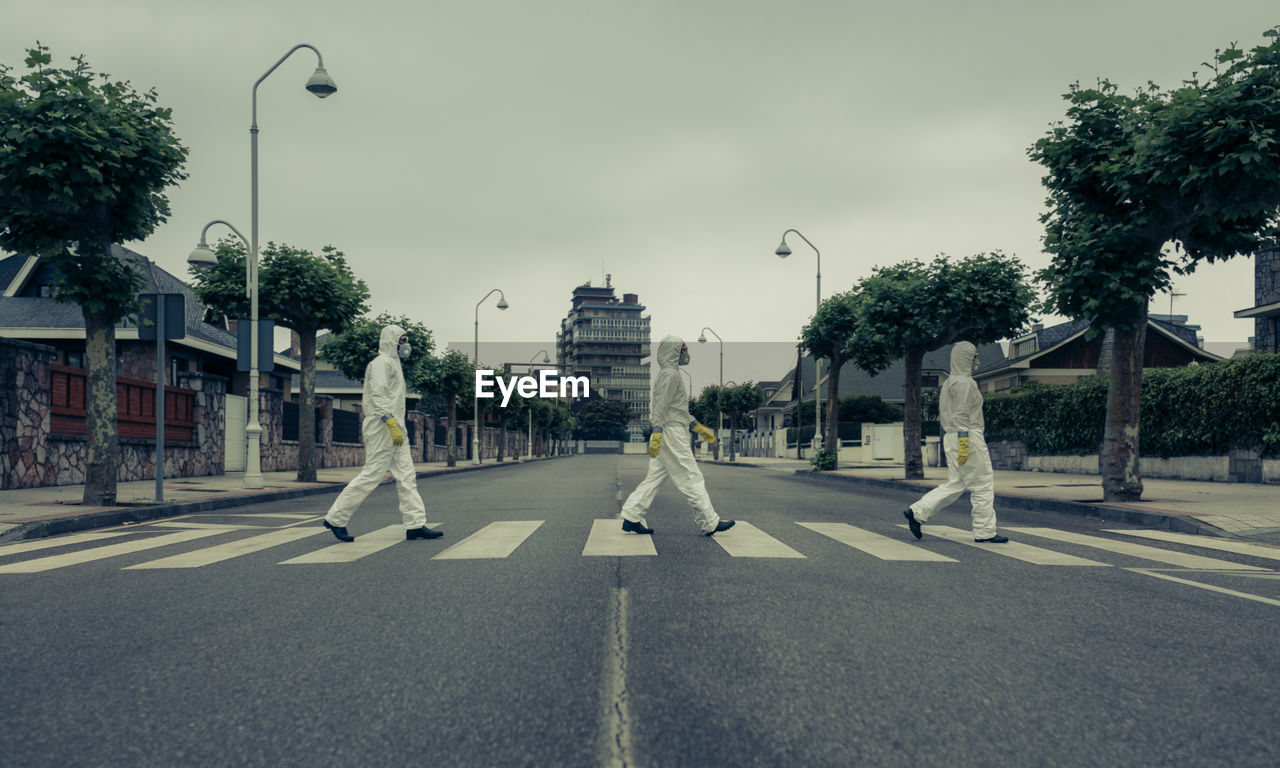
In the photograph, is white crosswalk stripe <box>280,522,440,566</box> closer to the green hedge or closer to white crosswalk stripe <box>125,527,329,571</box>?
white crosswalk stripe <box>125,527,329,571</box>

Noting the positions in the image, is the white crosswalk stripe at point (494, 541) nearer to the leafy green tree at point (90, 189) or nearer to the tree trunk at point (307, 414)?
the leafy green tree at point (90, 189)

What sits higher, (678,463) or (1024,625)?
(678,463)

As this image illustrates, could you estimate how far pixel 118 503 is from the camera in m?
12.4

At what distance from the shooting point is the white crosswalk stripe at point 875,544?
23.7 ft

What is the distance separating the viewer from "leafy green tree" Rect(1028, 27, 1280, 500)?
10977mm

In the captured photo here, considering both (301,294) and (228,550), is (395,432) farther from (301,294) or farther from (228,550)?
(301,294)

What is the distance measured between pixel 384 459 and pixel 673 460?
8.93 ft

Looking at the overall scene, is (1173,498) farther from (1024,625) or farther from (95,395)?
(95,395)

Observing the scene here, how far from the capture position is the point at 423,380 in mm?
36500

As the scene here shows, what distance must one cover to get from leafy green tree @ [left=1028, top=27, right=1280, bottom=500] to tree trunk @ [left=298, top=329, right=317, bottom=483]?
15587 mm

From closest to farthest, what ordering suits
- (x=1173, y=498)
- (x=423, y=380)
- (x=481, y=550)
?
(x=481, y=550), (x=1173, y=498), (x=423, y=380)

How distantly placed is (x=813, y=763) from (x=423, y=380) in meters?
35.0

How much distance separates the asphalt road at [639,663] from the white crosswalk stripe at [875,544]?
1.11ft

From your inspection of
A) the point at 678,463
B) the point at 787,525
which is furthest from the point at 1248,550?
the point at 678,463
